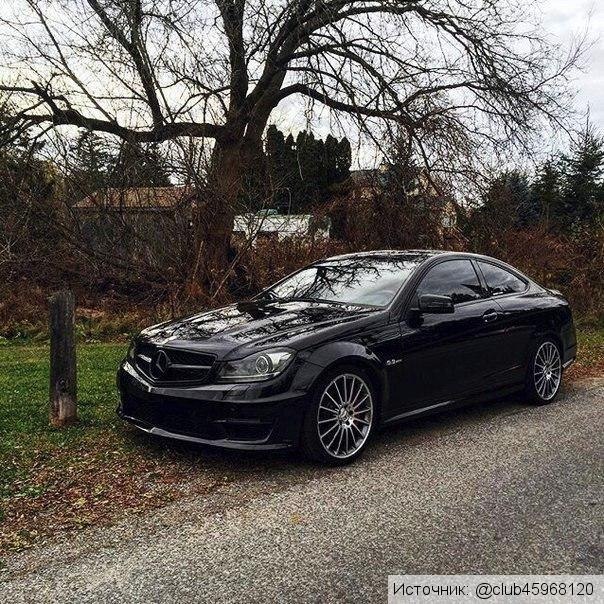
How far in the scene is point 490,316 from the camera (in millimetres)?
6031

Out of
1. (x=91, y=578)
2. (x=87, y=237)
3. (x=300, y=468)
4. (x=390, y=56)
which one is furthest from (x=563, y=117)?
(x=91, y=578)

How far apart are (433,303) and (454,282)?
78 centimetres

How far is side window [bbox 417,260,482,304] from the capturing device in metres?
5.77

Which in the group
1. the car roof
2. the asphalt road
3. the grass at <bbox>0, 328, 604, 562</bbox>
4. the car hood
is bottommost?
the asphalt road

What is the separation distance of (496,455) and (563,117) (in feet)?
36.6

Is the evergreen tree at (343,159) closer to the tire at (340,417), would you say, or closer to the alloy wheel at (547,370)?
the alloy wheel at (547,370)

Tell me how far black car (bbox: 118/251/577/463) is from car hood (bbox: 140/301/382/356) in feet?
0.04

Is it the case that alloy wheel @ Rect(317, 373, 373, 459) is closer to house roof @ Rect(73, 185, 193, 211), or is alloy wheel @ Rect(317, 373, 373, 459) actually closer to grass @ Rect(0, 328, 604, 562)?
grass @ Rect(0, 328, 604, 562)

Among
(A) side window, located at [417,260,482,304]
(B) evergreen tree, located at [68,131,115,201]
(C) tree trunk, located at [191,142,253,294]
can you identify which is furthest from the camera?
(B) evergreen tree, located at [68,131,115,201]

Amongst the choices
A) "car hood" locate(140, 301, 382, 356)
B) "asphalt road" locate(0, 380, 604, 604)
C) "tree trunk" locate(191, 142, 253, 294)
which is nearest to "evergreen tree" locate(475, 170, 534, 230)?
"tree trunk" locate(191, 142, 253, 294)

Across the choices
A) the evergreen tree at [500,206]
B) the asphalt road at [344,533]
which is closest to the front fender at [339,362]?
the asphalt road at [344,533]

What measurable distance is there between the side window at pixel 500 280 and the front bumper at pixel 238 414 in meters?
2.80

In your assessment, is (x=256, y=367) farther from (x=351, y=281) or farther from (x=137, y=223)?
(x=137, y=223)

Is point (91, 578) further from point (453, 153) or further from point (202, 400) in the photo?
point (453, 153)
